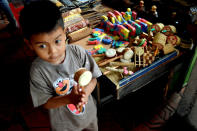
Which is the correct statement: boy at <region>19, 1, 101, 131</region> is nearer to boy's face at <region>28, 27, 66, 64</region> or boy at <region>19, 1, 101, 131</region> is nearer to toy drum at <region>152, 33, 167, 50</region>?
boy's face at <region>28, 27, 66, 64</region>

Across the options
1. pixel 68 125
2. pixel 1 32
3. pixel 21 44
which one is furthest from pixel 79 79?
pixel 1 32

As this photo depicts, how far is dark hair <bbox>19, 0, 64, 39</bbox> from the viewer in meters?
0.81

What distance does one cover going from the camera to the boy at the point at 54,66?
0.82 meters

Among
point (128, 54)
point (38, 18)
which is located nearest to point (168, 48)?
point (128, 54)

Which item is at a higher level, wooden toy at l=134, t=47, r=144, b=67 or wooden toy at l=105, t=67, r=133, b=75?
wooden toy at l=134, t=47, r=144, b=67

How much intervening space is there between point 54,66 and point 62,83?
0.14 m

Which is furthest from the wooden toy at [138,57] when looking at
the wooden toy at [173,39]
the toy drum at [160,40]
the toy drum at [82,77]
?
the toy drum at [82,77]

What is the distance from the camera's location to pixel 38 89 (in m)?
0.98

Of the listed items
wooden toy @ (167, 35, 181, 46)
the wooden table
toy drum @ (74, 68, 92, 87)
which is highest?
toy drum @ (74, 68, 92, 87)

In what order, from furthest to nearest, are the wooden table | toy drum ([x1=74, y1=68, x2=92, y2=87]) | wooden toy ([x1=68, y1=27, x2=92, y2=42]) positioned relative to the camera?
wooden toy ([x1=68, y1=27, x2=92, y2=42]), the wooden table, toy drum ([x1=74, y1=68, x2=92, y2=87])

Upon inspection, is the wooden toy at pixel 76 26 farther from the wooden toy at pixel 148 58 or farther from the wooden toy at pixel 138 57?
the wooden toy at pixel 148 58

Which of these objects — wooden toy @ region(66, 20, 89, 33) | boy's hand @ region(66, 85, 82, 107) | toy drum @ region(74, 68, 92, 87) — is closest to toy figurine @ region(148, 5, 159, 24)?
wooden toy @ region(66, 20, 89, 33)

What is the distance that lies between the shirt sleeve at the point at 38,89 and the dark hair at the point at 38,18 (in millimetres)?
256

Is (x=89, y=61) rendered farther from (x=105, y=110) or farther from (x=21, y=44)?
(x=21, y=44)
